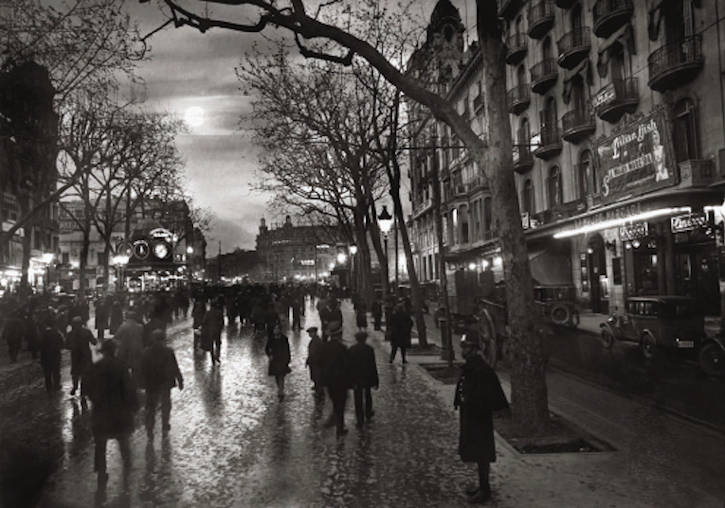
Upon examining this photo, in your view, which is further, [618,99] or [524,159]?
[524,159]

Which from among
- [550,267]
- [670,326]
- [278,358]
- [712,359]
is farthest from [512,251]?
[550,267]

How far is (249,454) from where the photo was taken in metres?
7.64

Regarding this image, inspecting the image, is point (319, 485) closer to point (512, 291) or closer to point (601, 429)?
point (512, 291)

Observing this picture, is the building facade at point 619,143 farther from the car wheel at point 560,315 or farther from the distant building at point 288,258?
the distant building at point 288,258

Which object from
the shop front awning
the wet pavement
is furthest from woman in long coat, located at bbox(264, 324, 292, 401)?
the shop front awning

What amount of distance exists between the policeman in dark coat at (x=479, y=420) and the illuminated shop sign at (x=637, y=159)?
18067 mm

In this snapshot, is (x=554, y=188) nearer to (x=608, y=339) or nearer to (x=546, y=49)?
(x=546, y=49)

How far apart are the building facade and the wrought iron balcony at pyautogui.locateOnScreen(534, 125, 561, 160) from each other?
0.08 meters

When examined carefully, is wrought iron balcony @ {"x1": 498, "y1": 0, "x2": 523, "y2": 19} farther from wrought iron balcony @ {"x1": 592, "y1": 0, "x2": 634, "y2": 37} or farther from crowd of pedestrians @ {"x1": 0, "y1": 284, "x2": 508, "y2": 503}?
crowd of pedestrians @ {"x1": 0, "y1": 284, "x2": 508, "y2": 503}

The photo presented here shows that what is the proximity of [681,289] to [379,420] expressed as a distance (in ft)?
60.6

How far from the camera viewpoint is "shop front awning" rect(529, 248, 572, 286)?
2798cm

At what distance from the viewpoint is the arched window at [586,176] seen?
28.1 metres

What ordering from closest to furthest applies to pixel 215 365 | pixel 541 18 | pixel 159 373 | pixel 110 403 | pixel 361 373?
pixel 110 403, pixel 159 373, pixel 361 373, pixel 215 365, pixel 541 18

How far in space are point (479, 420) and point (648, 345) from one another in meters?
10.9
